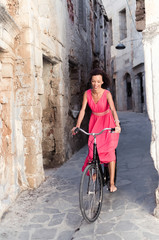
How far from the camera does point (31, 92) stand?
14.2 ft

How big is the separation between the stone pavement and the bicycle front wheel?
0.32 ft

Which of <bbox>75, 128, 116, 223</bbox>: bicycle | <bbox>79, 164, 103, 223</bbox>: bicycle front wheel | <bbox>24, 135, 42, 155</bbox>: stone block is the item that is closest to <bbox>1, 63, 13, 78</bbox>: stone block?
<bbox>24, 135, 42, 155</bbox>: stone block

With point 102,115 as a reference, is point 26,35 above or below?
above

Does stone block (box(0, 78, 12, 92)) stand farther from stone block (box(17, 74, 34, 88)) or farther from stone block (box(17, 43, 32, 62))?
stone block (box(17, 43, 32, 62))

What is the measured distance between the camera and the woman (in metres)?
3.46

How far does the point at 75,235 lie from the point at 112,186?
1.10m

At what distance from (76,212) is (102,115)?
1.27m

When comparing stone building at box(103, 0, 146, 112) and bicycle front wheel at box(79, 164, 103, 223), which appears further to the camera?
stone building at box(103, 0, 146, 112)

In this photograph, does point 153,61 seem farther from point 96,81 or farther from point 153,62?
point 96,81

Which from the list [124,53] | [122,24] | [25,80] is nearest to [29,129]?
[25,80]

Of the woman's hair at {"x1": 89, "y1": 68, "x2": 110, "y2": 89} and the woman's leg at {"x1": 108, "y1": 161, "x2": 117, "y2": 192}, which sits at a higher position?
the woman's hair at {"x1": 89, "y1": 68, "x2": 110, "y2": 89}

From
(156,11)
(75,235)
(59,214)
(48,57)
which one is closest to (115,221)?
(75,235)

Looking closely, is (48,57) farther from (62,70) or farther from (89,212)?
(89,212)

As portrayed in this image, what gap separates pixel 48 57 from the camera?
217 inches
